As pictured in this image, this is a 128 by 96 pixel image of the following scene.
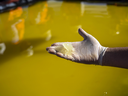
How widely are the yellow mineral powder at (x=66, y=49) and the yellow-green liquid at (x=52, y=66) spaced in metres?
0.27

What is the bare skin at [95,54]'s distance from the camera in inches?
42.8

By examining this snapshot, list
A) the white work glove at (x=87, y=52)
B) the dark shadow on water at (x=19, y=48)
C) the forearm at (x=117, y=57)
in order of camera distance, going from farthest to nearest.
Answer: the dark shadow on water at (x=19, y=48) < the white work glove at (x=87, y=52) < the forearm at (x=117, y=57)

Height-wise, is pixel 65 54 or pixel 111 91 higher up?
pixel 65 54

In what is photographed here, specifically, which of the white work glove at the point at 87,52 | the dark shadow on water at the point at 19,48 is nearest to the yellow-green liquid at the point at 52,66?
the dark shadow on water at the point at 19,48

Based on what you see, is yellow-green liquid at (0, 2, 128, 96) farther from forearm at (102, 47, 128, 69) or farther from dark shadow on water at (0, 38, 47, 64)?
forearm at (102, 47, 128, 69)

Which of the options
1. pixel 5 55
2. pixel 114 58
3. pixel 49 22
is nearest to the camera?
pixel 114 58

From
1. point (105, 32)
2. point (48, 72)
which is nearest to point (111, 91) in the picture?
point (48, 72)

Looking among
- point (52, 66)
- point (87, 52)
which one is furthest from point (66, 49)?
point (52, 66)

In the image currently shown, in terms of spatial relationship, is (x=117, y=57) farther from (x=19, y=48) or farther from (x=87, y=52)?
(x=19, y=48)

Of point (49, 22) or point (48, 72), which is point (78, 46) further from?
point (49, 22)

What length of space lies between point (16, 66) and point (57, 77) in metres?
0.58

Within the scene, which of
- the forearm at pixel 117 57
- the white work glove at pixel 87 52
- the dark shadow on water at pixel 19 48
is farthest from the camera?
the dark shadow on water at pixel 19 48

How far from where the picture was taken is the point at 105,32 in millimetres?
2211

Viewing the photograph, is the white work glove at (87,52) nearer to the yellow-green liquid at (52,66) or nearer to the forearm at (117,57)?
the forearm at (117,57)
